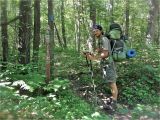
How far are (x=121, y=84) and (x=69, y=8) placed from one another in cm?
1681

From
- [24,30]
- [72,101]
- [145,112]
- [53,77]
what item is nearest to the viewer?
[72,101]

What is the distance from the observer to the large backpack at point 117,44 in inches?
330

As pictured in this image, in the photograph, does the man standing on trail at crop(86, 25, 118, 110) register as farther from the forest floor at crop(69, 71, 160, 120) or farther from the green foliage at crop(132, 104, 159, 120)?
the green foliage at crop(132, 104, 159, 120)

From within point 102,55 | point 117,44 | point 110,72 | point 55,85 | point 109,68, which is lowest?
point 55,85

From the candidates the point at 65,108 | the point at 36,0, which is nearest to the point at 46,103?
the point at 65,108

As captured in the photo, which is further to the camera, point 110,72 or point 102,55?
point 110,72

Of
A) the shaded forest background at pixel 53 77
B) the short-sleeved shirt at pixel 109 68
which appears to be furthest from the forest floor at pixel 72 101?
the short-sleeved shirt at pixel 109 68

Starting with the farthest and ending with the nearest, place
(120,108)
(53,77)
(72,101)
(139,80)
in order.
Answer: (139,80), (53,77), (120,108), (72,101)

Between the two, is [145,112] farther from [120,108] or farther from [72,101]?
[72,101]

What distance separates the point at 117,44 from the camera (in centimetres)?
845

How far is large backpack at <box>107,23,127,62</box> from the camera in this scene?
330 inches

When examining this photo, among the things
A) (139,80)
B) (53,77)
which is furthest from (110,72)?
(139,80)

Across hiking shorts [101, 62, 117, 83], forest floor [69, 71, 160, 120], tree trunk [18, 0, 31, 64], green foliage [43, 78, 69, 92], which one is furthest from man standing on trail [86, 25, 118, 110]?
tree trunk [18, 0, 31, 64]

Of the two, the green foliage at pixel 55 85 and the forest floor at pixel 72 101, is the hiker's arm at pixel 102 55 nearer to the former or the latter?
the forest floor at pixel 72 101
